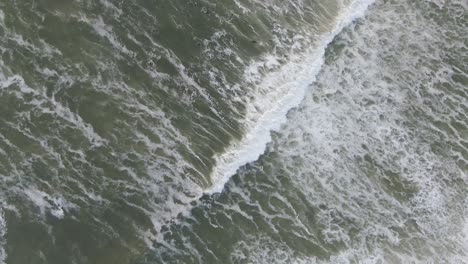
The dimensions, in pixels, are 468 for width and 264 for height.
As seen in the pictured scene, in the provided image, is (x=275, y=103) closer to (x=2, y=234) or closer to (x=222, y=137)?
(x=222, y=137)

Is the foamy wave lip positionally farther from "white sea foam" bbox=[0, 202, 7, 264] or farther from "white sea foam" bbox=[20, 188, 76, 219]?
"white sea foam" bbox=[0, 202, 7, 264]

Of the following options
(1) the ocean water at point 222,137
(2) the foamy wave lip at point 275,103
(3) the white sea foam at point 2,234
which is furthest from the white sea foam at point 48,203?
(2) the foamy wave lip at point 275,103

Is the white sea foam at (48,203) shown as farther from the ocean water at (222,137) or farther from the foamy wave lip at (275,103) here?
the foamy wave lip at (275,103)

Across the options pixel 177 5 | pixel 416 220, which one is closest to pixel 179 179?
pixel 177 5

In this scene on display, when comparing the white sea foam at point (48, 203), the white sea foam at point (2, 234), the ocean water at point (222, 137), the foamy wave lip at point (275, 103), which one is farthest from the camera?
the foamy wave lip at point (275, 103)

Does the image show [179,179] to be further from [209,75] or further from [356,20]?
[356,20]

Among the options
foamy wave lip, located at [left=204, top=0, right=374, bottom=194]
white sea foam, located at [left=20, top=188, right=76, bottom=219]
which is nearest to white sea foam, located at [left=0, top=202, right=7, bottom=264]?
white sea foam, located at [left=20, top=188, right=76, bottom=219]

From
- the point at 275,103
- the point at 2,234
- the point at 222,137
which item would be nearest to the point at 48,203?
the point at 2,234
